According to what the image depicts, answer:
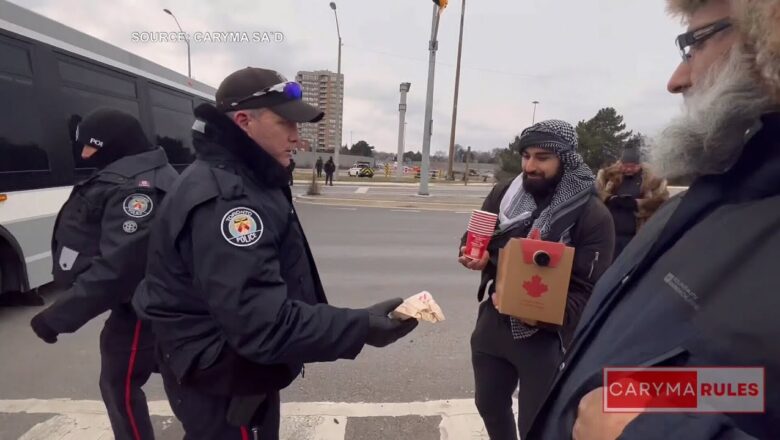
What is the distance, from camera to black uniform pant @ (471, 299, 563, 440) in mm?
2199

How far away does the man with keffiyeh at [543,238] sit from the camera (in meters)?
2.22

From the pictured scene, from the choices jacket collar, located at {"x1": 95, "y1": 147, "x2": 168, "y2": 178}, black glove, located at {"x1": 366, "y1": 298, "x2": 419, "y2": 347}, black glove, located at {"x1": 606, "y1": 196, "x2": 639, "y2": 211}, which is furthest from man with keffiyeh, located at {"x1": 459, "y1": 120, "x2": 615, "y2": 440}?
black glove, located at {"x1": 606, "y1": 196, "x2": 639, "y2": 211}

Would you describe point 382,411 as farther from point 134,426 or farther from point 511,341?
point 134,426

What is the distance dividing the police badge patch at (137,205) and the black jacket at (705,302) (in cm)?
209

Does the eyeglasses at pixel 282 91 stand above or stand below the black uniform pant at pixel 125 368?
above

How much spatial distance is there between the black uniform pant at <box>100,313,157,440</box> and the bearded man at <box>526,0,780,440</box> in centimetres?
203

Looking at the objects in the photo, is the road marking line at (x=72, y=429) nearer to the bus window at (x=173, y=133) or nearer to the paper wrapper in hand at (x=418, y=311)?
the paper wrapper in hand at (x=418, y=311)

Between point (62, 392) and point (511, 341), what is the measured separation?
123 inches

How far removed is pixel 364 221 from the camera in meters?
12.0

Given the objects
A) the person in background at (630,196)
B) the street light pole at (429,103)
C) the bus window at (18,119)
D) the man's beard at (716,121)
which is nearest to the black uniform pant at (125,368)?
the man's beard at (716,121)

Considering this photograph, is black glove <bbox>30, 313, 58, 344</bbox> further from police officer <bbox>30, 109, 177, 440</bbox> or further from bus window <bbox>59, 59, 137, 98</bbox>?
bus window <bbox>59, 59, 137, 98</bbox>

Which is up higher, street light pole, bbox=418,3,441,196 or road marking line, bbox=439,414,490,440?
street light pole, bbox=418,3,441,196

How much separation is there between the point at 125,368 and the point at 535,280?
6.71ft

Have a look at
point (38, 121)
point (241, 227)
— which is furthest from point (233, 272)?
point (38, 121)
